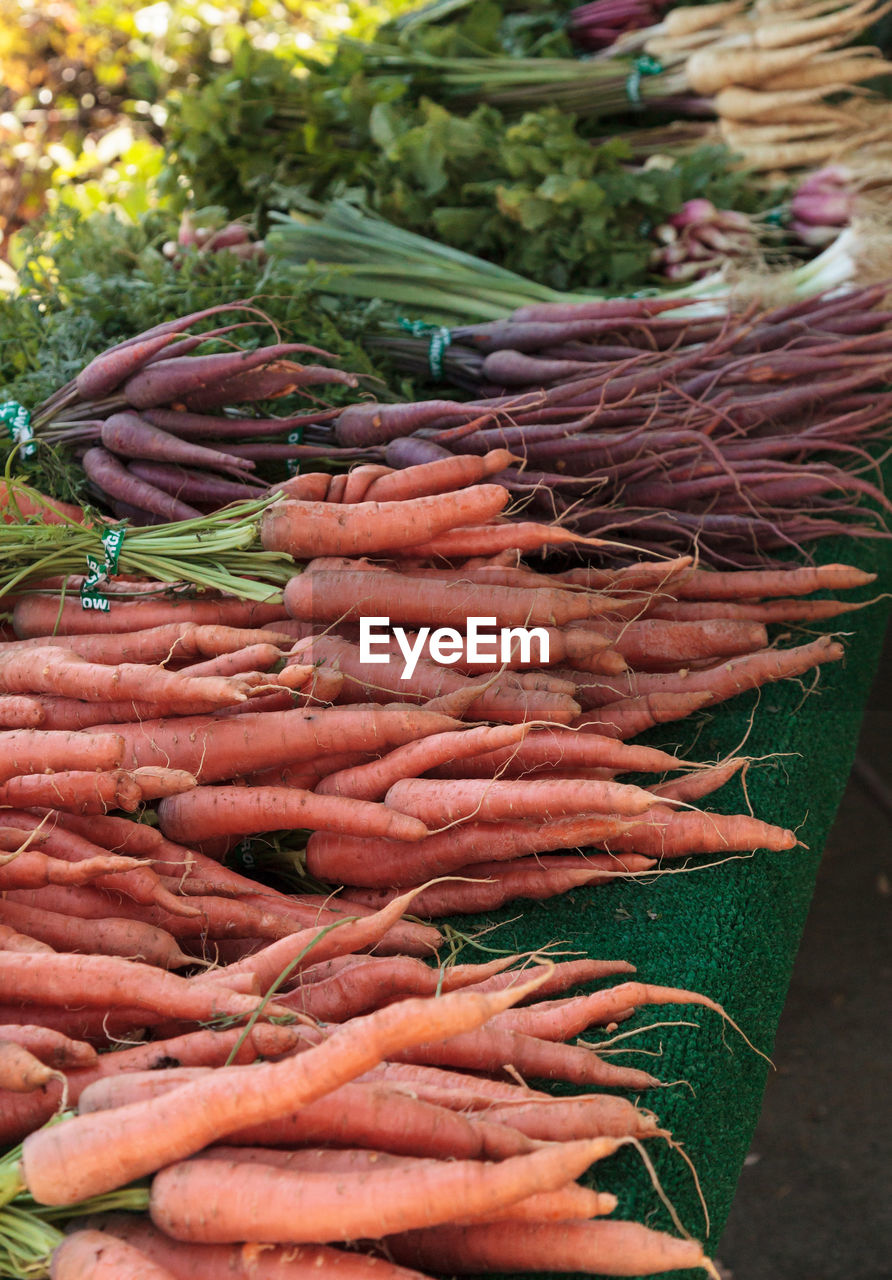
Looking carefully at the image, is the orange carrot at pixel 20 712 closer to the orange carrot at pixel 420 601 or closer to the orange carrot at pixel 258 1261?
the orange carrot at pixel 420 601

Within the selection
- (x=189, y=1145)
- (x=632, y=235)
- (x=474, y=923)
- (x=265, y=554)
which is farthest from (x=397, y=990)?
(x=632, y=235)

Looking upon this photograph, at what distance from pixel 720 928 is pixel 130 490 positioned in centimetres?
140

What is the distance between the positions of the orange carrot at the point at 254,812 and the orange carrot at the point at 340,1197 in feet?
2.13

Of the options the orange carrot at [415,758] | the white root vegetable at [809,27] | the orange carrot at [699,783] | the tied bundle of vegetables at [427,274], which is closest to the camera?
the orange carrot at [415,758]

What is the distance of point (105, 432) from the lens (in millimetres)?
2059

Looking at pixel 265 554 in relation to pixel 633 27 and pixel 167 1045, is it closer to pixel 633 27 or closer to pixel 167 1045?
pixel 167 1045

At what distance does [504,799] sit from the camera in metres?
1.60

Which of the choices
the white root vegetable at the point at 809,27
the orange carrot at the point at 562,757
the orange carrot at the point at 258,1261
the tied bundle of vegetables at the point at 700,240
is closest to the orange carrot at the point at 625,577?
the orange carrot at the point at 562,757

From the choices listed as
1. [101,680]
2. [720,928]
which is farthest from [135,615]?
[720,928]

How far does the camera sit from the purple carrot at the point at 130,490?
2.00 meters

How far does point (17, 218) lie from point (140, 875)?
4.37m

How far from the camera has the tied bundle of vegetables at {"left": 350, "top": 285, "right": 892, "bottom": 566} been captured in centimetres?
213

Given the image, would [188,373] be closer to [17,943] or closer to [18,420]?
[18,420]

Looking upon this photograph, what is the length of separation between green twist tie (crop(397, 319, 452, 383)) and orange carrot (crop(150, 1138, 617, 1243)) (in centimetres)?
191
